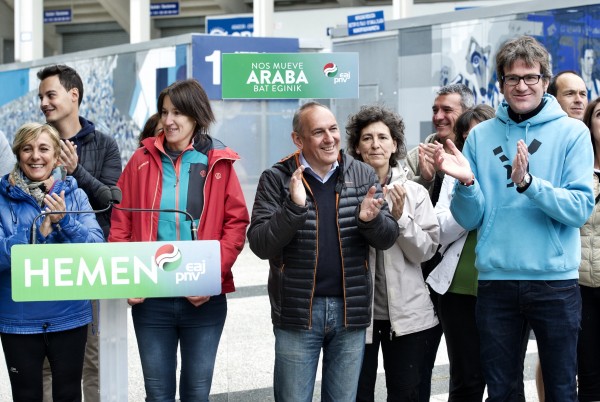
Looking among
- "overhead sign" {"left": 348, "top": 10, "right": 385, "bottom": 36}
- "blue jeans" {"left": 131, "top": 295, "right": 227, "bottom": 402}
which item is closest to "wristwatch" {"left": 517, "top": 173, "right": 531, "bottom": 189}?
"blue jeans" {"left": 131, "top": 295, "right": 227, "bottom": 402}

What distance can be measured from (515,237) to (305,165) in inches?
37.1

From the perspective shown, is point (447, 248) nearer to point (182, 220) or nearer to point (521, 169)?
point (521, 169)

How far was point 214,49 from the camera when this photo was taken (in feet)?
41.2

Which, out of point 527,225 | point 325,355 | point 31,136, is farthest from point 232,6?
point 527,225

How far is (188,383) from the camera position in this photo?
4.21 m

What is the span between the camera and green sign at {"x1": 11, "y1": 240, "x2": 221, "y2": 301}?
3.39 m

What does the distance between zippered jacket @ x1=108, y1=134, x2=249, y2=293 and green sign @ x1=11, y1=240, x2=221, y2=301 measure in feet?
2.18

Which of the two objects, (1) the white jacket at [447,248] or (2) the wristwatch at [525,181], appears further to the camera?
(1) the white jacket at [447,248]

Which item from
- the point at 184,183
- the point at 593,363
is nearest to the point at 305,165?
the point at 184,183

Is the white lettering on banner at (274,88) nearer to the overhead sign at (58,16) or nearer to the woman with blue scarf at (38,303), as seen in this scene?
the woman with blue scarf at (38,303)

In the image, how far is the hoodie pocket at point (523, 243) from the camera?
3807 mm

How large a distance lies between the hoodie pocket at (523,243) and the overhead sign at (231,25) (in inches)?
713

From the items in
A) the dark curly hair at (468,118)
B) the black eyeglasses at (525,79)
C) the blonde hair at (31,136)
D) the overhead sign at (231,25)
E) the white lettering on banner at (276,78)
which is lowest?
the blonde hair at (31,136)

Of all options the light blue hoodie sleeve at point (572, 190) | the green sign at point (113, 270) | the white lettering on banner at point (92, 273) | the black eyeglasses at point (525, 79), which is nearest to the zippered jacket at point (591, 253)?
the light blue hoodie sleeve at point (572, 190)
